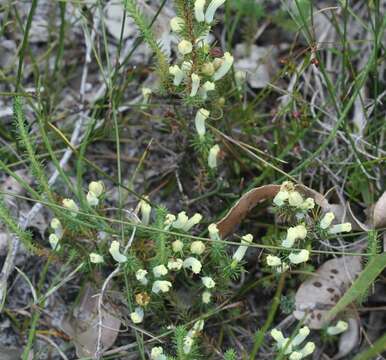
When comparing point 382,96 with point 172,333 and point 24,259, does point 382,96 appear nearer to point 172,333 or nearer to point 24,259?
point 172,333

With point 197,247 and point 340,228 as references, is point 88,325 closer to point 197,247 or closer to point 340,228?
point 197,247

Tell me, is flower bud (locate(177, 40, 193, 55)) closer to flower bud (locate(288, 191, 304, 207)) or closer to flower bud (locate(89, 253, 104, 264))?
flower bud (locate(288, 191, 304, 207))

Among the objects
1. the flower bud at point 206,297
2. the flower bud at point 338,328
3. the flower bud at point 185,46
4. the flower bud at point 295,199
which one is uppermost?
the flower bud at point 185,46

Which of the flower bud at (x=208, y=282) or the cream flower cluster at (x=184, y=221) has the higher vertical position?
the cream flower cluster at (x=184, y=221)

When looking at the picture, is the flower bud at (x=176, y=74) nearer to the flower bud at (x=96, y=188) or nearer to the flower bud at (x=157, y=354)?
the flower bud at (x=96, y=188)

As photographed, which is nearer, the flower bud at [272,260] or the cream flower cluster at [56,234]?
the flower bud at [272,260]

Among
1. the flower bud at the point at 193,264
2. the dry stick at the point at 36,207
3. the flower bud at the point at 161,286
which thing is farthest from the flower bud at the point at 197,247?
the dry stick at the point at 36,207

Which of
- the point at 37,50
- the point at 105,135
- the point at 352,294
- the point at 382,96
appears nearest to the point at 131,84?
the point at 105,135
